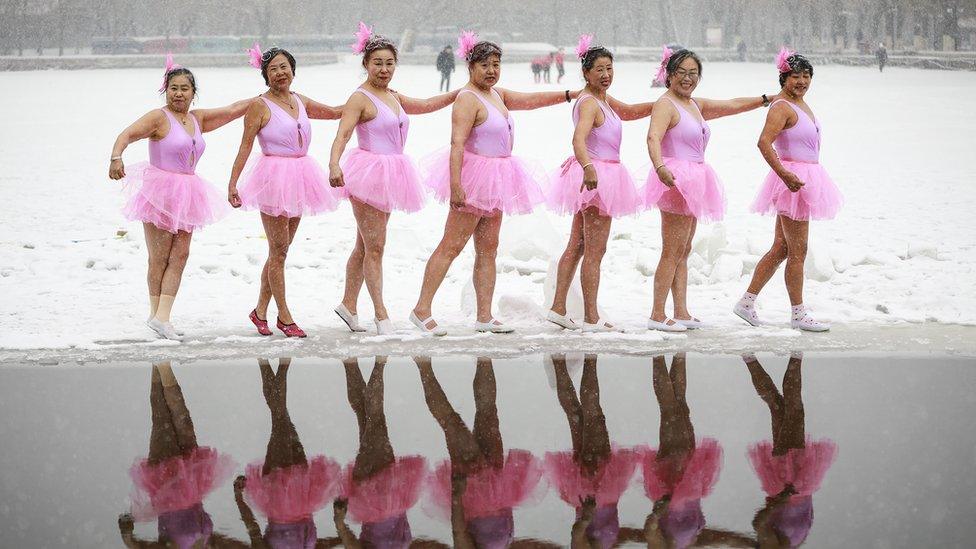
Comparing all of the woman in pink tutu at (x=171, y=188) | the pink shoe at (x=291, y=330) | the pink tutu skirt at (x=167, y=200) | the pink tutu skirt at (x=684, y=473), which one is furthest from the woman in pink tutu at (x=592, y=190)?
the pink tutu skirt at (x=684, y=473)

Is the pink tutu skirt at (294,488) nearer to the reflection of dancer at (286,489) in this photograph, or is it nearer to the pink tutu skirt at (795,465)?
the reflection of dancer at (286,489)

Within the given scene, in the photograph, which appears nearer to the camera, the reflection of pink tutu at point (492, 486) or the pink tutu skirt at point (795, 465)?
the reflection of pink tutu at point (492, 486)

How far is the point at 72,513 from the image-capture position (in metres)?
4.64

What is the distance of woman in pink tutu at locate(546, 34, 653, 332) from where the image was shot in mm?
7852

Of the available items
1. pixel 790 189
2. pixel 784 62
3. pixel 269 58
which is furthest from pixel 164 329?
pixel 784 62

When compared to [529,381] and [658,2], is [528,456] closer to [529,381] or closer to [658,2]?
[529,381]

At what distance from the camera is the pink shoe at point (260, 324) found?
7809 millimetres

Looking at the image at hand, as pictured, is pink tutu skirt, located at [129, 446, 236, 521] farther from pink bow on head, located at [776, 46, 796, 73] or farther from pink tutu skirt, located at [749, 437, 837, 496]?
pink bow on head, located at [776, 46, 796, 73]

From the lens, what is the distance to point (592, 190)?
779 cm

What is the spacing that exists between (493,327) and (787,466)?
307 centimetres

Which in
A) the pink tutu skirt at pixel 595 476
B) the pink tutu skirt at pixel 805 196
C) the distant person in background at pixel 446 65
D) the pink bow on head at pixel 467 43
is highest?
the distant person in background at pixel 446 65

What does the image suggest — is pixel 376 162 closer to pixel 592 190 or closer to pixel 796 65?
pixel 592 190

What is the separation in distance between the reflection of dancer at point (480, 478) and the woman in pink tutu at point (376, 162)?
1916 mm

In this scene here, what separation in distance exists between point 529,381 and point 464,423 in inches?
35.6
